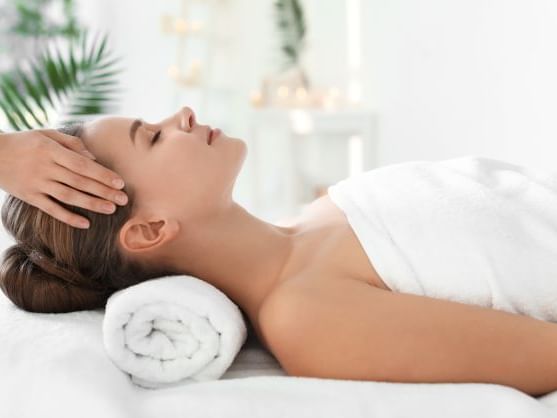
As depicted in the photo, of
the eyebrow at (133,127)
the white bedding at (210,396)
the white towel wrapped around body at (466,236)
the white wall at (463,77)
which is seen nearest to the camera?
the white bedding at (210,396)

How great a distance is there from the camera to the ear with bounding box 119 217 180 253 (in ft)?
4.57

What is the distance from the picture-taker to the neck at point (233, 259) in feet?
4.66

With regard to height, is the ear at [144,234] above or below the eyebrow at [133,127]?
below

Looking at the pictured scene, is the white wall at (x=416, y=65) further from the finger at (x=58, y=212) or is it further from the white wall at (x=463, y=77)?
the finger at (x=58, y=212)

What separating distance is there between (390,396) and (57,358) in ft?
1.55

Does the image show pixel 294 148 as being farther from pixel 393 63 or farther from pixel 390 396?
pixel 390 396

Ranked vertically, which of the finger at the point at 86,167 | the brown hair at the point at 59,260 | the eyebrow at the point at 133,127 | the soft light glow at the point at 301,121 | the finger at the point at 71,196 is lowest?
the soft light glow at the point at 301,121

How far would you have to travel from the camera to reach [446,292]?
1.33 meters

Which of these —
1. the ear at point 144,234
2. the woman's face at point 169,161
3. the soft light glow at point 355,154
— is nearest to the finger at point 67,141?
the woman's face at point 169,161

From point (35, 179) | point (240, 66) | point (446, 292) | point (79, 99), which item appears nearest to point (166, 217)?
point (35, 179)

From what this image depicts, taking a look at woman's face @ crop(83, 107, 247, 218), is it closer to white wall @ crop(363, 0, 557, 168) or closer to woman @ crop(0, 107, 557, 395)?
woman @ crop(0, 107, 557, 395)

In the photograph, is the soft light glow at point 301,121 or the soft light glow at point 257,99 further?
the soft light glow at point 257,99

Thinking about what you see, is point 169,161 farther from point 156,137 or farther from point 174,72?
point 174,72

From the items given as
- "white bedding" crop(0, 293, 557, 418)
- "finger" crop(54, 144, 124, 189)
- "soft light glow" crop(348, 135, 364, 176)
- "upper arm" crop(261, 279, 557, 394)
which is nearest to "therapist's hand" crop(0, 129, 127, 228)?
"finger" crop(54, 144, 124, 189)
